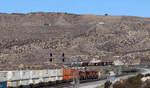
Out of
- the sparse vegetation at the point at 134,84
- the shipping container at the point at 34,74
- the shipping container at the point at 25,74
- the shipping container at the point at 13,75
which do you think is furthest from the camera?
the shipping container at the point at 34,74

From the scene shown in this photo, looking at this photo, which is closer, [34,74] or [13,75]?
Result: [13,75]

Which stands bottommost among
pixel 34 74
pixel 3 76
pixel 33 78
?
pixel 33 78

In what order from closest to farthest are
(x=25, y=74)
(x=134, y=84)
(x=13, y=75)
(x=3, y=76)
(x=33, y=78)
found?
(x=134, y=84) < (x=3, y=76) < (x=13, y=75) < (x=25, y=74) < (x=33, y=78)

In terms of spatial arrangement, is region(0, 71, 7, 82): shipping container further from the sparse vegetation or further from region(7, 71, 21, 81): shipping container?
the sparse vegetation

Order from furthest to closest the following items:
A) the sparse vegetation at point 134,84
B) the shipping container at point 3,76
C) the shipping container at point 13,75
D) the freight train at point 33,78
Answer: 1. the shipping container at point 13,75
2. the freight train at point 33,78
3. the shipping container at point 3,76
4. the sparse vegetation at point 134,84

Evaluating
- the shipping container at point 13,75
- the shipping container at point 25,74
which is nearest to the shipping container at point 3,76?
the shipping container at point 13,75

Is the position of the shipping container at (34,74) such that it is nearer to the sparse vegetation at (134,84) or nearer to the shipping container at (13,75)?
the shipping container at (13,75)

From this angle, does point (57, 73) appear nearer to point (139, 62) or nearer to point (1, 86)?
point (1, 86)

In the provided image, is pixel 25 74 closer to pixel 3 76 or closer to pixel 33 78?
pixel 33 78

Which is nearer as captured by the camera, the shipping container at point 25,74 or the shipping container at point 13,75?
the shipping container at point 13,75

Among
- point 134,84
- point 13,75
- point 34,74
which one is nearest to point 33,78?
point 34,74

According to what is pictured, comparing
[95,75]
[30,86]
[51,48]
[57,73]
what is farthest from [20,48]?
[30,86]

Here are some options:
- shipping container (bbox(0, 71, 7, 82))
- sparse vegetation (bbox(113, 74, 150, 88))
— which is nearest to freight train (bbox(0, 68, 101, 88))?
shipping container (bbox(0, 71, 7, 82))

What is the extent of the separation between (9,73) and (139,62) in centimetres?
13690
